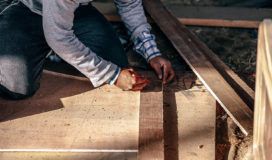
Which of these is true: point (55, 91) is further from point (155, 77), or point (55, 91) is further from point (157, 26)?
point (157, 26)

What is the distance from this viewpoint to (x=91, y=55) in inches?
93.8

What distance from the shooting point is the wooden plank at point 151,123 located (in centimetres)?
214

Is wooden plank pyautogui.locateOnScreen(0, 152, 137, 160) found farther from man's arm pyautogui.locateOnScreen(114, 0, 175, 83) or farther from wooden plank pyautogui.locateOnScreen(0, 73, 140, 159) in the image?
man's arm pyautogui.locateOnScreen(114, 0, 175, 83)

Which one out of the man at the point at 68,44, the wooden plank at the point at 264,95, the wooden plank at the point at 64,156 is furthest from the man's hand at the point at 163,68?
the wooden plank at the point at 264,95

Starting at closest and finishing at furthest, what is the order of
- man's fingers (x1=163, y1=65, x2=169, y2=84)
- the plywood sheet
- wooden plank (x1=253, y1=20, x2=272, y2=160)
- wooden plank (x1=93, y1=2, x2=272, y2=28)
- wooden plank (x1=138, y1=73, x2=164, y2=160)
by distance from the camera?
1. wooden plank (x1=253, y1=20, x2=272, y2=160)
2. wooden plank (x1=138, y1=73, x2=164, y2=160)
3. the plywood sheet
4. man's fingers (x1=163, y1=65, x2=169, y2=84)
5. wooden plank (x1=93, y1=2, x2=272, y2=28)

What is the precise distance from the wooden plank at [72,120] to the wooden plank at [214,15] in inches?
35.8

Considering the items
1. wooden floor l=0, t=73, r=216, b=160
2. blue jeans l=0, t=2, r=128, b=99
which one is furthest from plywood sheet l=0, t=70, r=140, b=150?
blue jeans l=0, t=2, r=128, b=99

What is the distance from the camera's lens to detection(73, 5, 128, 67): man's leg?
2650mm

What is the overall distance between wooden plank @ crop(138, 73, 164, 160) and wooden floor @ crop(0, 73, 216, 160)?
45 millimetres

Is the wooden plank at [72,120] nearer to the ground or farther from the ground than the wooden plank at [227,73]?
nearer to the ground

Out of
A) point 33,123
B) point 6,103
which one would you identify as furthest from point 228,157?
point 6,103

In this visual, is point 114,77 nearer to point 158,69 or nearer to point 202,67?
point 158,69

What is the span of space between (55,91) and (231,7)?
1.67 metres

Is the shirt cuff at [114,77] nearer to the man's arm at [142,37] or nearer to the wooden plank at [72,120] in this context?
the wooden plank at [72,120]
